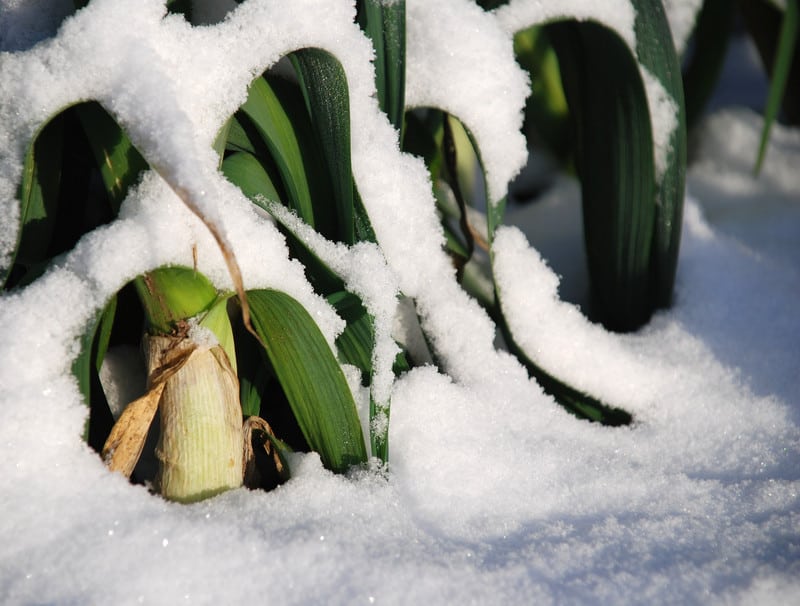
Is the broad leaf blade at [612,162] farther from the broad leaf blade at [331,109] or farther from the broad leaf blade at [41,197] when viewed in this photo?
the broad leaf blade at [41,197]

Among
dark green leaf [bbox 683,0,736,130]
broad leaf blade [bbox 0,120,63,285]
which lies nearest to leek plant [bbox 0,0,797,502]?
broad leaf blade [bbox 0,120,63,285]

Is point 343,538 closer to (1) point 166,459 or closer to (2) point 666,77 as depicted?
(1) point 166,459

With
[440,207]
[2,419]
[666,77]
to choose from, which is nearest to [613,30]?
[666,77]

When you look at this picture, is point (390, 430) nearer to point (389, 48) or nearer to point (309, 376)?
point (309, 376)

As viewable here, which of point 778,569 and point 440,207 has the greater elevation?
point 440,207

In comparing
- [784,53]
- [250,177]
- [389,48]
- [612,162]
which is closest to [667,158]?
[612,162]
